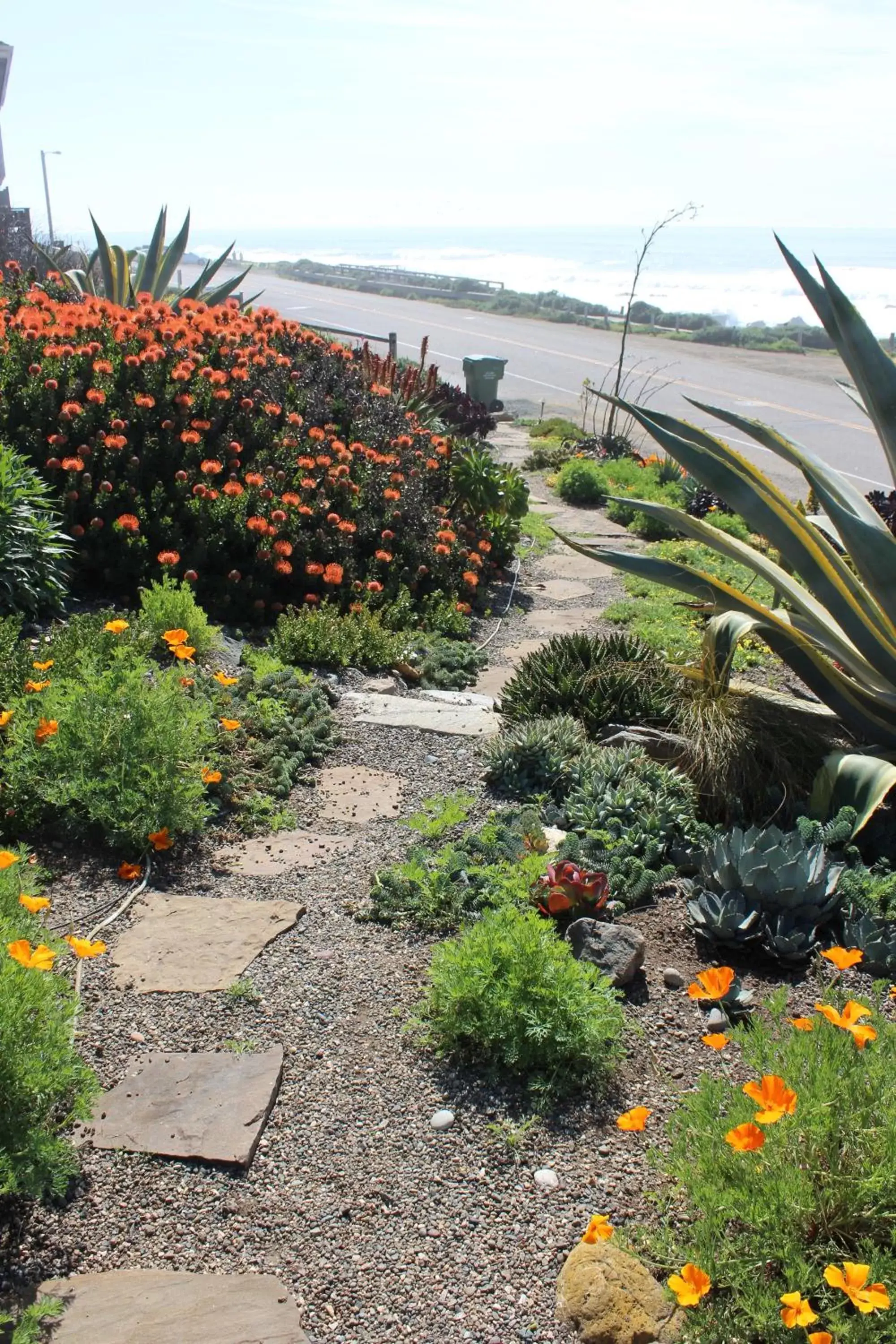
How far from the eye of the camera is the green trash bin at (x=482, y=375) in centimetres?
1548

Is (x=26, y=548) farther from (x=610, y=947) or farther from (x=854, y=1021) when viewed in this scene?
(x=854, y=1021)

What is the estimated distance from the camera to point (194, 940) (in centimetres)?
334

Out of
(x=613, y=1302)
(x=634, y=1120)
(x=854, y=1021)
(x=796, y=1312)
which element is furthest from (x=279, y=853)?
(x=796, y=1312)

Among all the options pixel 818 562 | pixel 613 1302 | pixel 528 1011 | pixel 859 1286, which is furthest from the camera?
pixel 818 562

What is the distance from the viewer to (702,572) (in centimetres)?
470


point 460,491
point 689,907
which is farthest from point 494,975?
point 460,491

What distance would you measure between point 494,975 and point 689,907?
87 centimetres

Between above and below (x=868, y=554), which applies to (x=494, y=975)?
below

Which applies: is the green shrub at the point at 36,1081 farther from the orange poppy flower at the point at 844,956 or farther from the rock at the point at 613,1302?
the orange poppy flower at the point at 844,956

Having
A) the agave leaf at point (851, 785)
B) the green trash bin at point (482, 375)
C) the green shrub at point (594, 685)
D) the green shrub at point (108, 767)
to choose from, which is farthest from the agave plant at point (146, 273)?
the agave leaf at point (851, 785)

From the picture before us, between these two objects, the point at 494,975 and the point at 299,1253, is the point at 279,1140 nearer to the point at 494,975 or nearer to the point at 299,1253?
the point at 299,1253

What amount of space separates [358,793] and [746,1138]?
2.74 metres

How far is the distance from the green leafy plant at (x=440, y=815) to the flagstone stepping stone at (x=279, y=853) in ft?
1.00

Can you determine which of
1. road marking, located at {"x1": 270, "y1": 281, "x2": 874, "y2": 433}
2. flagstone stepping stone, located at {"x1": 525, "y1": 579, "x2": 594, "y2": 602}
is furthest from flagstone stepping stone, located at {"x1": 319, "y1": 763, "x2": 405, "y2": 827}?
road marking, located at {"x1": 270, "y1": 281, "x2": 874, "y2": 433}
